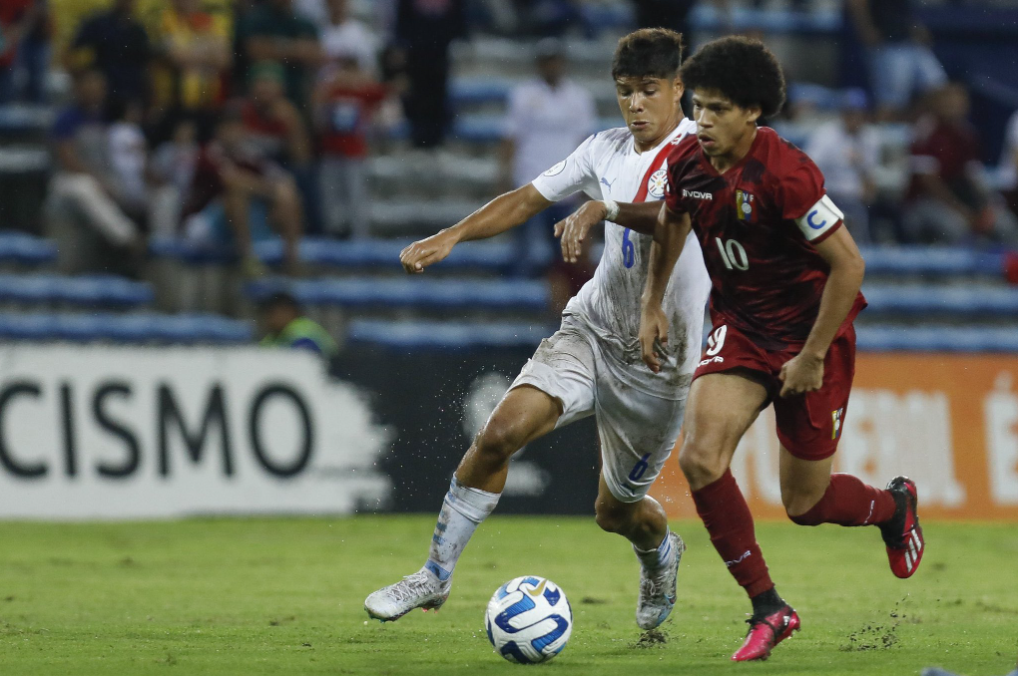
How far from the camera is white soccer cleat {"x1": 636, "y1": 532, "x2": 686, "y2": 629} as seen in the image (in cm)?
712

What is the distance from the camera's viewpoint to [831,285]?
5914 millimetres

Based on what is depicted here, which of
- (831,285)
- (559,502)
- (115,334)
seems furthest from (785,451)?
(115,334)

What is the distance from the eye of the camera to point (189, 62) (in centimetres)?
A: 1520

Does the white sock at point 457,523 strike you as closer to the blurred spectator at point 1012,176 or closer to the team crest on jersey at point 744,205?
the team crest on jersey at point 744,205

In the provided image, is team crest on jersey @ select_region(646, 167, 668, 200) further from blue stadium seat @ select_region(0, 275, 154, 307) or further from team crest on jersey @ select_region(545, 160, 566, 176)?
blue stadium seat @ select_region(0, 275, 154, 307)

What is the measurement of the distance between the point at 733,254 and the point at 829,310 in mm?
483

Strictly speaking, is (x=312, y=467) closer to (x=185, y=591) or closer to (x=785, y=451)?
(x=185, y=591)

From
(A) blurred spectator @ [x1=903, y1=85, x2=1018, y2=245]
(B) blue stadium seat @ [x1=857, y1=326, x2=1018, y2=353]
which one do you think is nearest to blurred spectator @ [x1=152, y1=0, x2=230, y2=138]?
(B) blue stadium seat @ [x1=857, y1=326, x2=1018, y2=353]

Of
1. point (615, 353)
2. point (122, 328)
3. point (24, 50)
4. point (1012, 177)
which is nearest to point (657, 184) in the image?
point (615, 353)

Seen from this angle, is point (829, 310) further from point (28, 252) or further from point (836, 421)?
point (28, 252)

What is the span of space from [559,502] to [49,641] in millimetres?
6701

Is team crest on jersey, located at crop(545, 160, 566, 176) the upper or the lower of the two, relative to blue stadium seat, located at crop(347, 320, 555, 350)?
upper

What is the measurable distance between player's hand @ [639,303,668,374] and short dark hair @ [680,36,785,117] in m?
1.00

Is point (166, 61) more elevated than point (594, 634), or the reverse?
point (166, 61)
